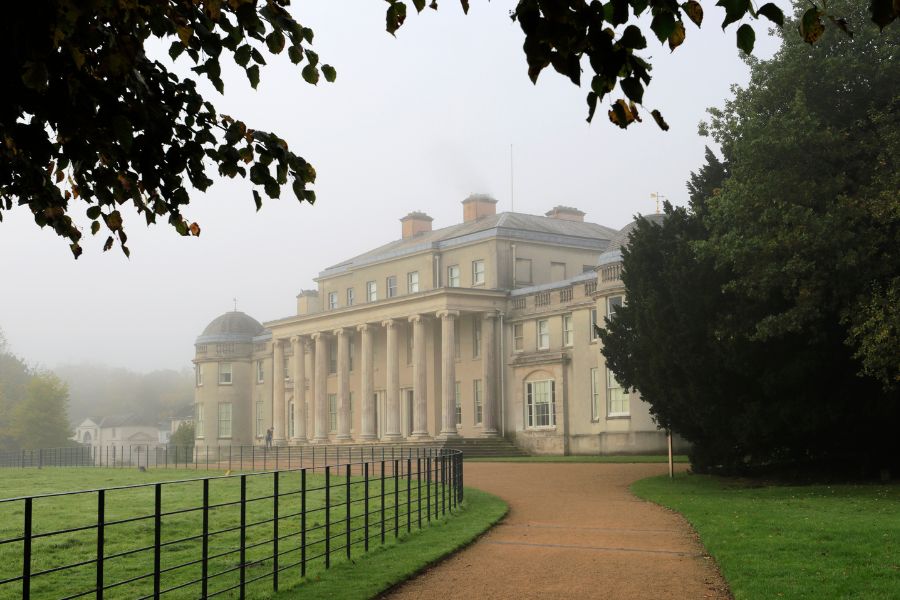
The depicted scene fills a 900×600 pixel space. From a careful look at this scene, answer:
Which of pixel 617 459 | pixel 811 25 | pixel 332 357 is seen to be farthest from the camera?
pixel 332 357

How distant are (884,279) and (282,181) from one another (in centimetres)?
2063

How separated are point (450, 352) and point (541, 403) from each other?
21.3 ft

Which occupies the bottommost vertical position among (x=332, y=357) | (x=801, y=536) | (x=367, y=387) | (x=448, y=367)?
(x=801, y=536)

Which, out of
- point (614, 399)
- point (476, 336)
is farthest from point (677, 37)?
point (476, 336)

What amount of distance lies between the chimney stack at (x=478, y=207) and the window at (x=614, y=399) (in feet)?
79.9

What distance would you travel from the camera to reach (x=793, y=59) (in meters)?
27.5

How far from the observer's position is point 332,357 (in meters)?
73.8

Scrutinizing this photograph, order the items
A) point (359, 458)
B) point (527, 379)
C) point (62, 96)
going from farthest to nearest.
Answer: point (527, 379) < point (359, 458) < point (62, 96)

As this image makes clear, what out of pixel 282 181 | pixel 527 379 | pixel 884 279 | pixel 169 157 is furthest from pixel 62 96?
pixel 527 379

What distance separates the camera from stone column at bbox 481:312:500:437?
58.9m

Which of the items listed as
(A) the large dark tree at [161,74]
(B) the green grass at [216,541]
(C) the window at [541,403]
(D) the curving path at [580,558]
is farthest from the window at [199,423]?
(A) the large dark tree at [161,74]

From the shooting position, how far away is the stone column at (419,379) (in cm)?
6081

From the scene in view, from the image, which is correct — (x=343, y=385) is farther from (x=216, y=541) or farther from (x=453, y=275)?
(x=216, y=541)

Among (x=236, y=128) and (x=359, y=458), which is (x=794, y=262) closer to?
(x=236, y=128)
